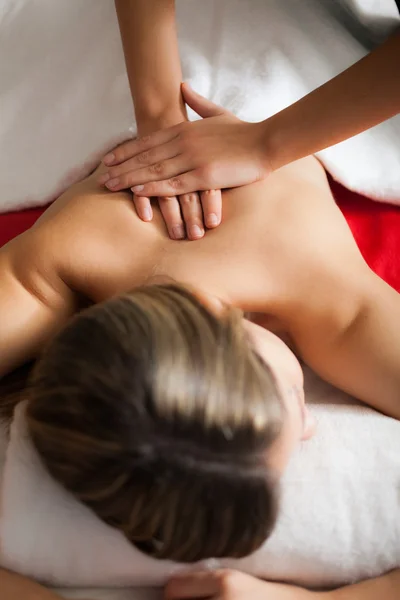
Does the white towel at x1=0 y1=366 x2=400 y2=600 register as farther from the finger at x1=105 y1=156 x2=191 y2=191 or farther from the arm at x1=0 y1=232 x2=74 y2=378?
the finger at x1=105 y1=156 x2=191 y2=191

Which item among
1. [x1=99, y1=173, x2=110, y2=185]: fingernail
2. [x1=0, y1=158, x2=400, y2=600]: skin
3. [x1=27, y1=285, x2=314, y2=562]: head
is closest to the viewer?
[x1=27, y1=285, x2=314, y2=562]: head

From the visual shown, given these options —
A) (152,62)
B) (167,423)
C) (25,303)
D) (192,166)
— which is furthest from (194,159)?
(167,423)

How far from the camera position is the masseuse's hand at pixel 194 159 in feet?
2.93

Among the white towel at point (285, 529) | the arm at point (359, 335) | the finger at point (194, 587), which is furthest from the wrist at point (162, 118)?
the finger at point (194, 587)

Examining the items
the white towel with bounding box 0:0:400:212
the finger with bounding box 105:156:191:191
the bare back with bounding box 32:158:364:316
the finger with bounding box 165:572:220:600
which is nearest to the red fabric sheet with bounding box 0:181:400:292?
the white towel with bounding box 0:0:400:212

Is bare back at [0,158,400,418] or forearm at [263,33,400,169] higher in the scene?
forearm at [263,33,400,169]

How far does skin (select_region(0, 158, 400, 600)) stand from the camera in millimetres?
803

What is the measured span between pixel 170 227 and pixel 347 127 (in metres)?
0.29

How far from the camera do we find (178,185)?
90 centimetres

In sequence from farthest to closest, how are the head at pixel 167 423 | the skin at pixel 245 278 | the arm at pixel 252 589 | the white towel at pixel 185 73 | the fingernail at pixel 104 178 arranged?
the white towel at pixel 185 73 → the fingernail at pixel 104 178 → the skin at pixel 245 278 → the arm at pixel 252 589 → the head at pixel 167 423

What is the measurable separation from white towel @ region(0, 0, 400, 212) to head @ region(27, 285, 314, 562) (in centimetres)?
49

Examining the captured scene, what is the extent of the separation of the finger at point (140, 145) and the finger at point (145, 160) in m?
0.01

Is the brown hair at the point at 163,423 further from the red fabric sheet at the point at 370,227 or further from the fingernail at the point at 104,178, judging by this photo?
the red fabric sheet at the point at 370,227

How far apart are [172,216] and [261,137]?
0.60 feet
